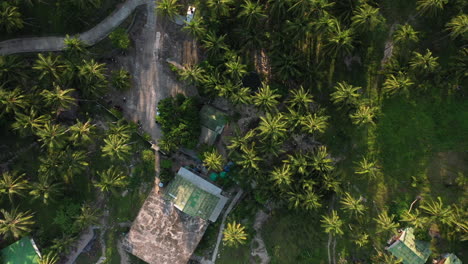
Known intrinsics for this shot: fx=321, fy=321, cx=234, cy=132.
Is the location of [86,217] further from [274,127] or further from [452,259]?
[452,259]

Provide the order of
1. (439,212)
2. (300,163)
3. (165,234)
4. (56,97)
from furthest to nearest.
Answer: (165,234)
(439,212)
(300,163)
(56,97)

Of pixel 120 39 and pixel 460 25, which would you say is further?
pixel 120 39

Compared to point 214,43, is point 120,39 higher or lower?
lower

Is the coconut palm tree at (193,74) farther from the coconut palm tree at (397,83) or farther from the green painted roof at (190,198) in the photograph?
the coconut palm tree at (397,83)

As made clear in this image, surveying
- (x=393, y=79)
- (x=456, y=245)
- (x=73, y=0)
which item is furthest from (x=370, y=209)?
(x=73, y=0)

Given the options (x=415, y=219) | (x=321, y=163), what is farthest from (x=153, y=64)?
(x=415, y=219)

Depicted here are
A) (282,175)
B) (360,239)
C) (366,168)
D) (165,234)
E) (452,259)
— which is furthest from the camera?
(165,234)

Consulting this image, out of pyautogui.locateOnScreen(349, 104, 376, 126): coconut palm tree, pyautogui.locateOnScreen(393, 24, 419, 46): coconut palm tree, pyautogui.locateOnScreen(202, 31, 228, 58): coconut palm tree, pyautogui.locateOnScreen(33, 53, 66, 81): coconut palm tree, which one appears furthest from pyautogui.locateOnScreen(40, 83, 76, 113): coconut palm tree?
pyautogui.locateOnScreen(393, 24, 419, 46): coconut palm tree

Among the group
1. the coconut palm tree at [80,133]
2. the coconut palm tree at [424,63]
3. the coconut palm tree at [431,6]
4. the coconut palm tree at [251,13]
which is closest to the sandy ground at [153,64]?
the coconut palm tree at [80,133]

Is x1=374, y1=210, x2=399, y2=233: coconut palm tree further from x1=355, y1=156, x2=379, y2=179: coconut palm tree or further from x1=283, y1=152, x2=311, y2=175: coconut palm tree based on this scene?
x1=283, y1=152, x2=311, y2=175: coconut palm tree
